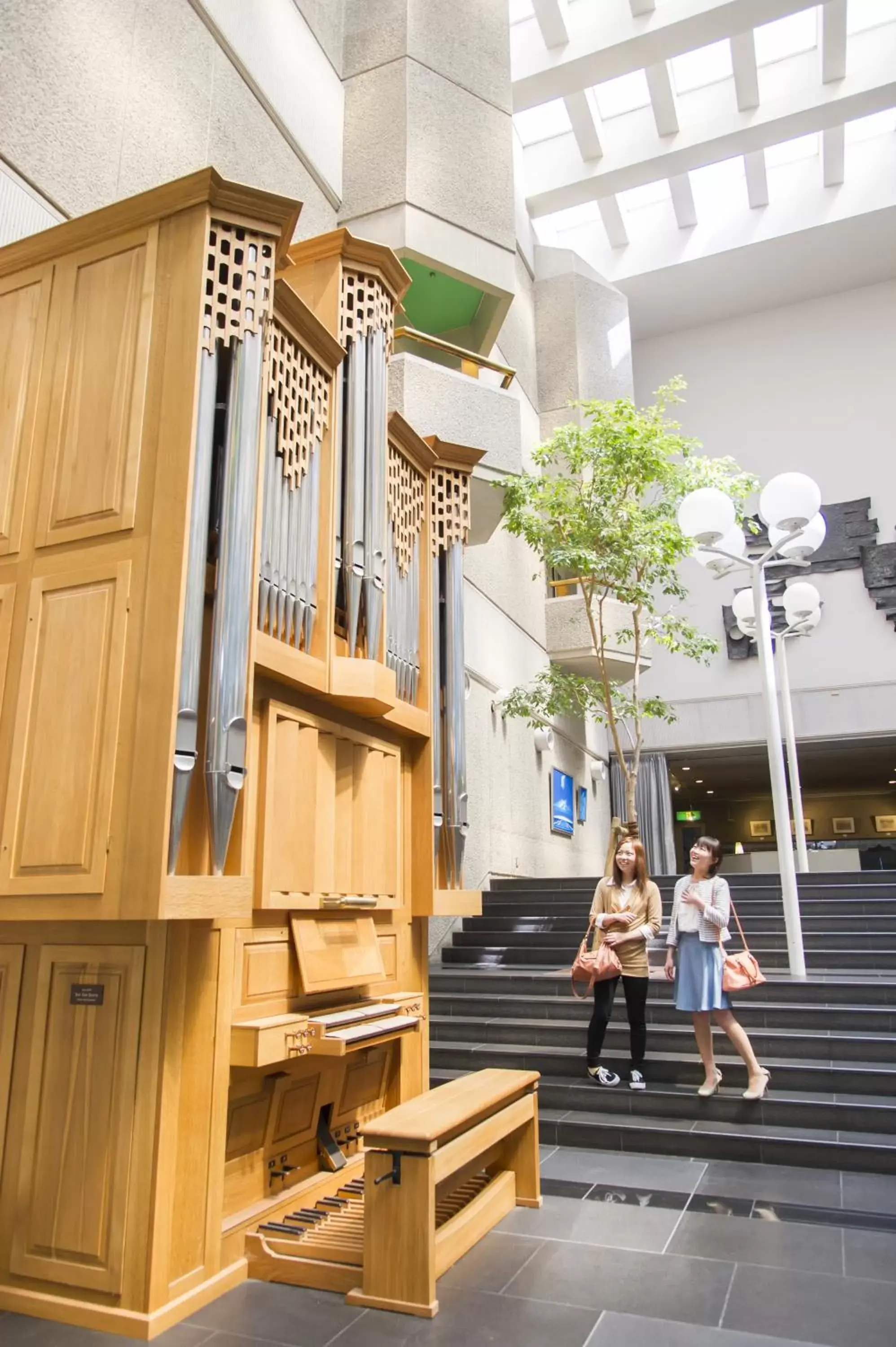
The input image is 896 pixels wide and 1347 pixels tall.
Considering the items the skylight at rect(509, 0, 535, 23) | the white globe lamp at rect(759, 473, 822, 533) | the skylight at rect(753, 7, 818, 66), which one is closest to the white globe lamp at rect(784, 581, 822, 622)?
the white globe lamp at rect(759, 473, 822, 533)

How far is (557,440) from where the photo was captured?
10227 millimetres

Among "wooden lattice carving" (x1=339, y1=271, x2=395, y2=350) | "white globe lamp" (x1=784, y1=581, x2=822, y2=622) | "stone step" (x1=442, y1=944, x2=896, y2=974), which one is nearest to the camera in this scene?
"wooden lattice carving" (x1=339, y1=271, x2=395, y2=350)

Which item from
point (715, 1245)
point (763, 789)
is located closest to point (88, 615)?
point (715, 1245)

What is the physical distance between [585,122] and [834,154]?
4.11m

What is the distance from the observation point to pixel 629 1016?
5559 mm

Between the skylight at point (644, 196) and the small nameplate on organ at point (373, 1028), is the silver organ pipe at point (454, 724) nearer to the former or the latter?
the small nameplate on organ at point (373, 1028)

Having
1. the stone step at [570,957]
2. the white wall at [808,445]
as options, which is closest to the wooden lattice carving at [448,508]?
the stone step at [570,957]

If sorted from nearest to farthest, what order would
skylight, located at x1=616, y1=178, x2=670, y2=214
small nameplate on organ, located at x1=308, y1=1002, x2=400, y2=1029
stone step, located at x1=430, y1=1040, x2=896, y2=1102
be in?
small nameplate on organ, located at x1=308, y1=1002, x2=400, y2=1029
stone step, located at x1=430, y1=1040, x2=896, y2=1102
skylight, located at x1=616, y1=178, x2=670, y2=214

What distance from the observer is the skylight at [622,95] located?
1455 centimetres

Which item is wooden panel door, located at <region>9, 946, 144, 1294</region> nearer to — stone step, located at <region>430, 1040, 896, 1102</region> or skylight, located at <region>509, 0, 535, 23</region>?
stone step, located at <region>430, 1040, 896, 1102</region>

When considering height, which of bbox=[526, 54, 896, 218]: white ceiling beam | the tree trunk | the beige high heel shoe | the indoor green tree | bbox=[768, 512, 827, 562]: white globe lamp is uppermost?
bbox=[526, 54, 896, 218]: white ceiling beam

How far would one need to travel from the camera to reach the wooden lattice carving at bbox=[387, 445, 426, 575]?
196 inches

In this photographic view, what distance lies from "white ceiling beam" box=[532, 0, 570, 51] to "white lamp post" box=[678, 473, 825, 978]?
8952mm

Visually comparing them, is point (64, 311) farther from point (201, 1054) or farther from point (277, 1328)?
point (277, 1328)
